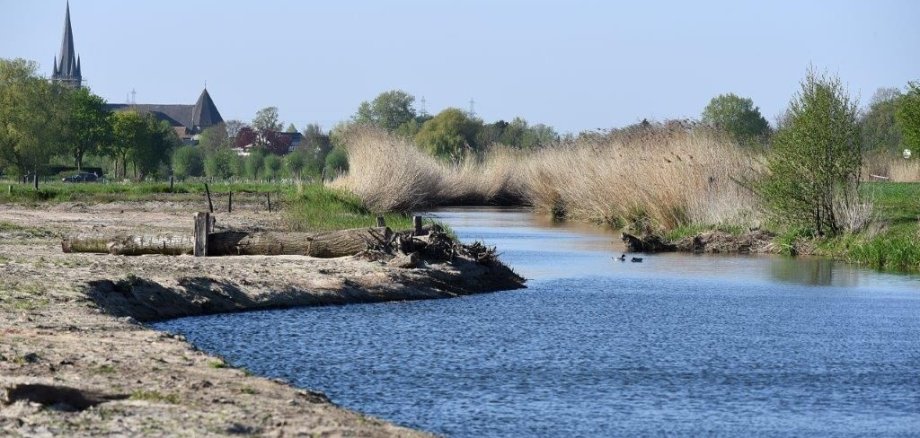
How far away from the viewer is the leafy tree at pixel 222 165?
127 meters

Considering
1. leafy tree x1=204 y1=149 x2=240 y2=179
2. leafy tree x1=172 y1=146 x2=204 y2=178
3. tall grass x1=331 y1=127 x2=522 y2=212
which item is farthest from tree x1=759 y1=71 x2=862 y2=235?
leafy tree x1=172 y1=146 x2=204 y2=178

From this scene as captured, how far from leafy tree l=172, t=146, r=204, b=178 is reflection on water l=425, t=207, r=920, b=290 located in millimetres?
87818

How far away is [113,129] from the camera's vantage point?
4345 inches

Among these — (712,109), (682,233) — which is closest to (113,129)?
(712,109)

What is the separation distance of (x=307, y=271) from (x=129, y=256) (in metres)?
4.18

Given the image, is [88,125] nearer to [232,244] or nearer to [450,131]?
[450,131]

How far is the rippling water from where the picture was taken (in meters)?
14.8

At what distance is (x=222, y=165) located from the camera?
130875 mm

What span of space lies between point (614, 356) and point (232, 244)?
11885 mm

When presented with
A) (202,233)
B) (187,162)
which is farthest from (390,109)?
(202,233)

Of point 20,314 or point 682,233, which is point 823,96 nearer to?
point 682,233

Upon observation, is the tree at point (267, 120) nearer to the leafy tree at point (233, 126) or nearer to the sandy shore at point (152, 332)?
the leafy tree at point (233, 126)

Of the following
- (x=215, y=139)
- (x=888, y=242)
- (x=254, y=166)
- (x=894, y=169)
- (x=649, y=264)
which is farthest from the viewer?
(x=215, y=139)

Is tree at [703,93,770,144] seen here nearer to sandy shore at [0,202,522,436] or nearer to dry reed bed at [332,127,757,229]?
dry reed bed at [332,127,757,229]
